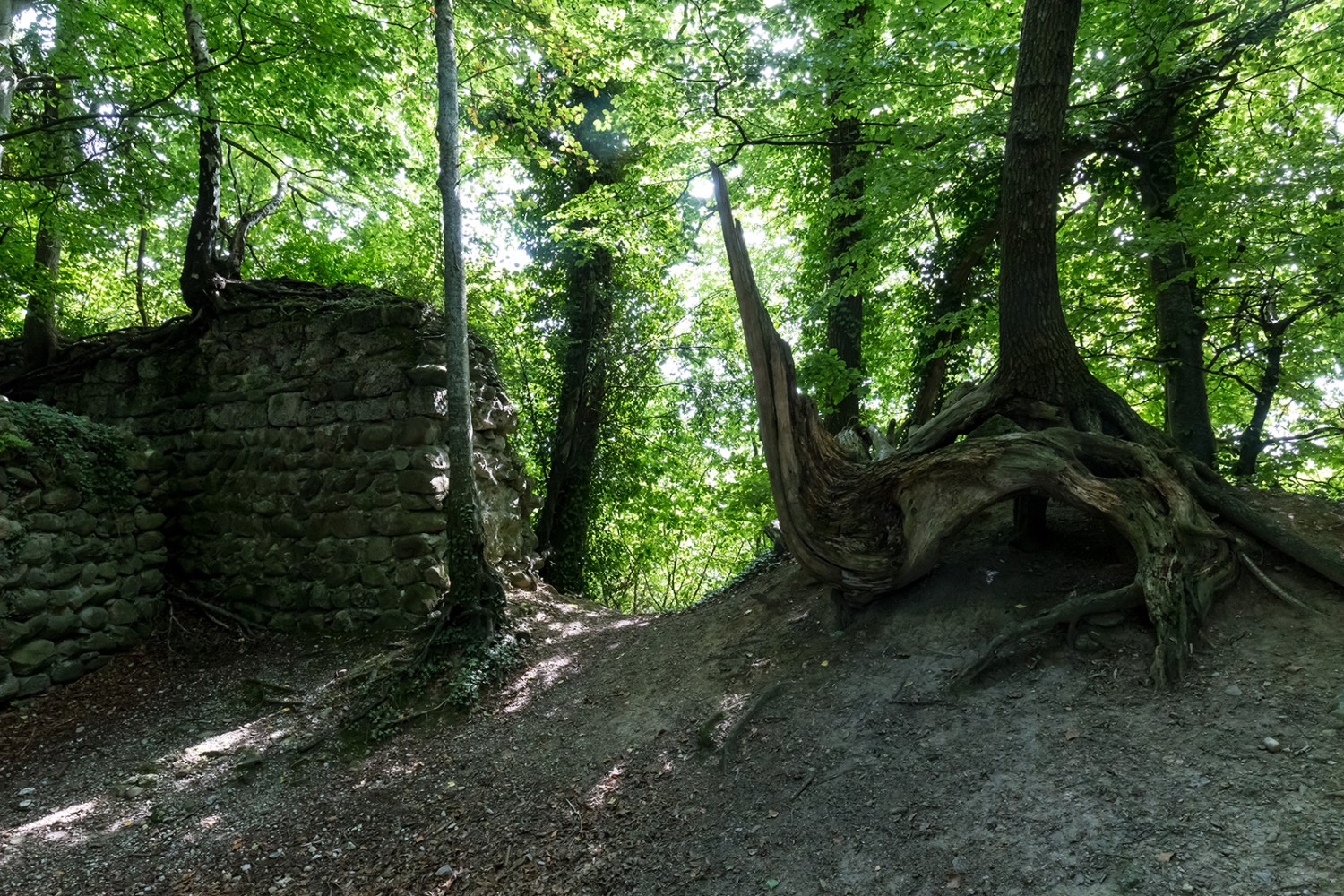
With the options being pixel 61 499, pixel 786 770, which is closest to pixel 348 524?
pixel 61 499

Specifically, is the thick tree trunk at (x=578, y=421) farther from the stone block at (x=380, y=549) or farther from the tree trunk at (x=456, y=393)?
the tree trunk at (x=456, y=393)

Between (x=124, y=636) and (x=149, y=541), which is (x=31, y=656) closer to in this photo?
(x=124, y=636)

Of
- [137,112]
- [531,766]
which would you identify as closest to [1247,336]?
[531,766]

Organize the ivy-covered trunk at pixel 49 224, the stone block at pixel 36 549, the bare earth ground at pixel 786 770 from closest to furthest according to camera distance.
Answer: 1. the bare earth ground at pixel 786 770
2. the stone block at pixel 36 549
3. the ivy-covered trunk at pixel 49 224

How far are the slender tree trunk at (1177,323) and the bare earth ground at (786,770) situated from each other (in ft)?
6.75

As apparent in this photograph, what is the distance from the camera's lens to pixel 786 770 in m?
3.44

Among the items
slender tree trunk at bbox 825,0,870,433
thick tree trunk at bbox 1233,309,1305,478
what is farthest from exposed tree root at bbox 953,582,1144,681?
thick tree trunk at bbox 1233,309,1305,478

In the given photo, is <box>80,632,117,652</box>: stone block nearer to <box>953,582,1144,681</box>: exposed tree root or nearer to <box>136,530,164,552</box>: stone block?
<box>136,530,164,552</box>: stone block

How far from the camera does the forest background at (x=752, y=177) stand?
568 centimetres

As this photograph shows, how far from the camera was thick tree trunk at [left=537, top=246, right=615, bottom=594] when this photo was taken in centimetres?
937

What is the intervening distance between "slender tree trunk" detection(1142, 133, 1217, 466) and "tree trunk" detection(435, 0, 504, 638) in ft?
19.7

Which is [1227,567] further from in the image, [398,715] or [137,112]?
[137,112]

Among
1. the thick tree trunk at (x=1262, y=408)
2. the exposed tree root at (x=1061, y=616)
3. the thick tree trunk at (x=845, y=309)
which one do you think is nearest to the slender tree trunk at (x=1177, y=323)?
the thick tree trunk at (x=1262, y=408)

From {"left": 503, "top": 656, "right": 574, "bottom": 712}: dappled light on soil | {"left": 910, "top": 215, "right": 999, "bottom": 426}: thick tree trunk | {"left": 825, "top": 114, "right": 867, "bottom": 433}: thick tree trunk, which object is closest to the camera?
{"left": 503, "top": 656, "right": 574, "bottom": 712}: dappled light on soil
